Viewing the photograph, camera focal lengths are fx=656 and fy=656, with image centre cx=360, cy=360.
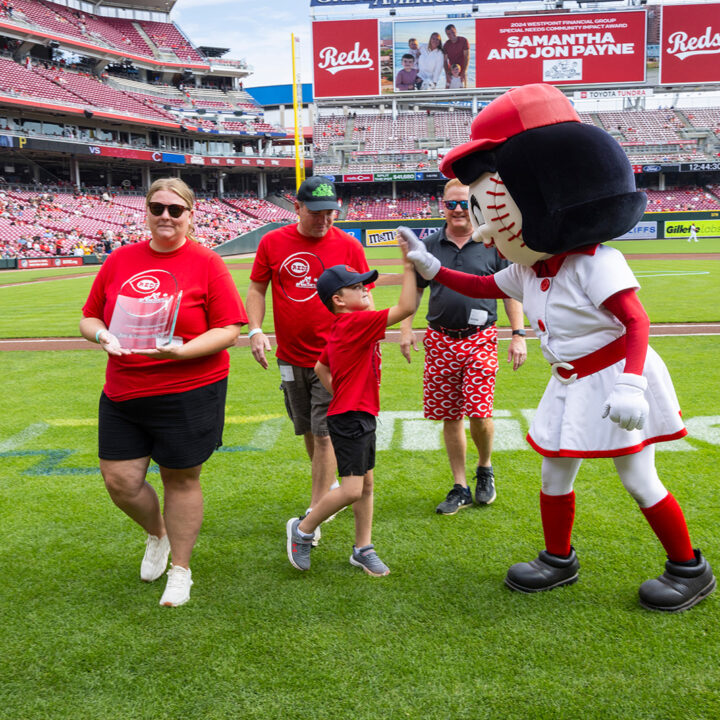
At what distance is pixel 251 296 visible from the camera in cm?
432

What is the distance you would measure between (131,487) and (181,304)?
3.13 ft

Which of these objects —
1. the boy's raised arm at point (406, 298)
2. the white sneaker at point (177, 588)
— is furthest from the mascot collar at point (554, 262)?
the white sneaker at point (177, 588)

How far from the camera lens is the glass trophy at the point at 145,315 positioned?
9.91ft

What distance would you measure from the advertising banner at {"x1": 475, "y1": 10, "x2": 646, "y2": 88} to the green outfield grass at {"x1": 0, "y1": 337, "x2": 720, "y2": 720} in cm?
5367

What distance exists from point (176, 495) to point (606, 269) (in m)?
2.34

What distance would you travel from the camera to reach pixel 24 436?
6.11 m

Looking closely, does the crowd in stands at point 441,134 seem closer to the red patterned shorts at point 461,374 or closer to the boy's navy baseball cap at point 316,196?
the red patterned shorts at point 461,374

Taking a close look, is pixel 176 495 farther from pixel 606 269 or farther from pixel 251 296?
pixel 606 269

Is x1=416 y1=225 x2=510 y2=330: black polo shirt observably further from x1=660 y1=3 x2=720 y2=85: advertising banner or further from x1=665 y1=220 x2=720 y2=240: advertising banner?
x1=660 y1=3 x2=720 y2=85: advertising banner

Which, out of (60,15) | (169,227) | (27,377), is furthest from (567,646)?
(60,15)

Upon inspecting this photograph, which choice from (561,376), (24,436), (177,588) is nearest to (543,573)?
(561,376)

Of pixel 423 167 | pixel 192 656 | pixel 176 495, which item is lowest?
pixel 192 656

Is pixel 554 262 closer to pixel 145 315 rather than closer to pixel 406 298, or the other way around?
pixel 406 298

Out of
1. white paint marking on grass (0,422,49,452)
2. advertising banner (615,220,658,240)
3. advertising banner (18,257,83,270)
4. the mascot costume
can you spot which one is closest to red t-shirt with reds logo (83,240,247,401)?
the mascot costume
